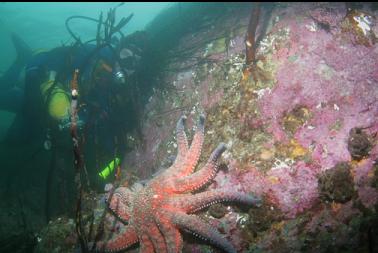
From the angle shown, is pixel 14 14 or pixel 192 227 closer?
pixel 192 227

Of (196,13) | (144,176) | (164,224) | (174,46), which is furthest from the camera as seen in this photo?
(196,13)

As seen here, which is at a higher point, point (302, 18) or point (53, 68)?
point (302, 18)

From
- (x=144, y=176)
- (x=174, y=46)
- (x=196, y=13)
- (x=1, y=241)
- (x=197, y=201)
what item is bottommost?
(x=1, y=241)

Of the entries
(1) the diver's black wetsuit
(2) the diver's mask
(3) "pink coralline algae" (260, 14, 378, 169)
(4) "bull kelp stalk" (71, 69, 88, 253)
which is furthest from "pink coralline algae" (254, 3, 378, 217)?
(1) the diver's black wetsuit

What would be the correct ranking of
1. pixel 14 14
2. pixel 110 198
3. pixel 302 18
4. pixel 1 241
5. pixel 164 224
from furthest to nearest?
1. pixel 14 14
2. pixel 1 241
3. pixel 302 18
4. pixel 110 198
5. pixel 164 224

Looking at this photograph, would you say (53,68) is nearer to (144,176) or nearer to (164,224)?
(144,176)

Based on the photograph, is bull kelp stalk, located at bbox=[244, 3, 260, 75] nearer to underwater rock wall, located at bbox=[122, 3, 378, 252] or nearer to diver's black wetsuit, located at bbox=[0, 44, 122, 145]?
underwater rock wall, located at bbox=[122, 3, 378, 252]

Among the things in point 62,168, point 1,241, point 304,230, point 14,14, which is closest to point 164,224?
point 304,230

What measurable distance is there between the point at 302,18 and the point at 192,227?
2.96 metres

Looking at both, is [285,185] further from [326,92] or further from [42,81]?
[42,81]

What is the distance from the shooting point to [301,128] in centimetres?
310

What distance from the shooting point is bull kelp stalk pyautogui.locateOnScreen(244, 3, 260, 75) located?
369cm

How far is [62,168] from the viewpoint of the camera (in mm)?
7676

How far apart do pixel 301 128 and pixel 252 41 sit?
4.14 feet
